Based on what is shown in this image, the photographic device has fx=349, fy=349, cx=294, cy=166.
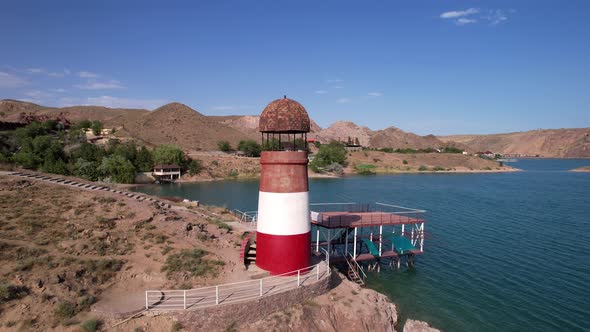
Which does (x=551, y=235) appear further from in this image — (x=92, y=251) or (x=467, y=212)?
(x=92, y=251)

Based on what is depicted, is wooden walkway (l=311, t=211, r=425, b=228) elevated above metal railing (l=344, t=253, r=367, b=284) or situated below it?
above

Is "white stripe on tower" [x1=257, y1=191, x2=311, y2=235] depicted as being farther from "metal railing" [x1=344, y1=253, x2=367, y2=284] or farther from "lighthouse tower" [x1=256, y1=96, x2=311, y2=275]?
"metal railing" [x1=344, y1=253, x2=367, y2=284]

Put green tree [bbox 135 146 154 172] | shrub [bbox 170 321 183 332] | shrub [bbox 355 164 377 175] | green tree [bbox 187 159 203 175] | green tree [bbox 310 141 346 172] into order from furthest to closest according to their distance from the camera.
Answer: shrub [bbox 355 164 377 175] → green tree [bbox 310 141 346 172] → green tree [bbox 187 159 203 175] → green tree [bbox 135 146 154 172] → shrub [bbox 170 321 183 332]

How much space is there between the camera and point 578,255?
3425 cm

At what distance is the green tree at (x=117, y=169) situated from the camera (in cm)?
7338

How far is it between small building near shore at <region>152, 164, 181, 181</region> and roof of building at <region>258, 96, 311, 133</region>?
7387 centimetres

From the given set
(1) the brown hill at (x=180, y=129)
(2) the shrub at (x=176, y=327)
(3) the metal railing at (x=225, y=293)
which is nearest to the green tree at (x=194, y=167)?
(1) the brown hill at (x=180, y=129)

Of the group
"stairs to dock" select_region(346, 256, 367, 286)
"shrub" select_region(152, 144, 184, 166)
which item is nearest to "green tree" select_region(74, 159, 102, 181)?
"shrub" select_region(152, 144, 184, 166)

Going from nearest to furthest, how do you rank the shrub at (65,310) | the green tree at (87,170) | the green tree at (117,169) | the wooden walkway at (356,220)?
1. the shrub at (65,310)
2. the wooden walkway at (356,220)
3. the green tree at (87,170)
4. the green tree at (117,169)

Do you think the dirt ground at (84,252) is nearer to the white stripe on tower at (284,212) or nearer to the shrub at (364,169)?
the white stripe on tower at (284,212)

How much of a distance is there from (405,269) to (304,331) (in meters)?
17.9

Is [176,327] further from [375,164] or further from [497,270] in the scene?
[375,164]

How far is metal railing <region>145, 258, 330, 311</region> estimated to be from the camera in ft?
49.3

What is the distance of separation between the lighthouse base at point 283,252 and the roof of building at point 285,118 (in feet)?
18.4
